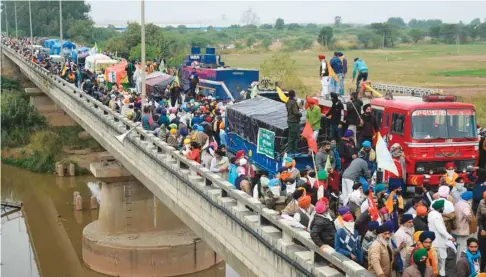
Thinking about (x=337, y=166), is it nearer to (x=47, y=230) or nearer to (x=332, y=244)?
(x=332, y=244)

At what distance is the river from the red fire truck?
13767 mm

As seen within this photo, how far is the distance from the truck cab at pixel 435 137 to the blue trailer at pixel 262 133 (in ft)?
8.25

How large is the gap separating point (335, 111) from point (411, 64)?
70.4 meters

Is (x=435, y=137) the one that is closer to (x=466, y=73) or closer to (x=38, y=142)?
(x=38, y=142)

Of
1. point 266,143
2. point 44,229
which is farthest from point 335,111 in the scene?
point 44,229

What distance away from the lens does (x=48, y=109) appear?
58688 mm

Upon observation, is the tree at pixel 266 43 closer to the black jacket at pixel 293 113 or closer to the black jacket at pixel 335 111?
the black jacket at pixel 335 111

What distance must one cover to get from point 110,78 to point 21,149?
717 inches

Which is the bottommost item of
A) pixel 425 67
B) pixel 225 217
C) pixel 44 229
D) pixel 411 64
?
pixel 44 229

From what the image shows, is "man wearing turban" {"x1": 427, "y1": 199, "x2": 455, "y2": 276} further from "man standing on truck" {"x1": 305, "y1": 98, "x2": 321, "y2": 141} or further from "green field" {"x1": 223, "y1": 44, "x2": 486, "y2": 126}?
"green field" {"x1": 223, "y1": 44, "x2": 486, "y2": 126}

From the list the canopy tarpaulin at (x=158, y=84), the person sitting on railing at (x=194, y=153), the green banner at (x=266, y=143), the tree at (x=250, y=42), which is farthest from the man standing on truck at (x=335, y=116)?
the tree at (x=250, y=42)

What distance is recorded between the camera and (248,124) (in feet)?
Result: 59.6

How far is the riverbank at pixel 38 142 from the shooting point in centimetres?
4719

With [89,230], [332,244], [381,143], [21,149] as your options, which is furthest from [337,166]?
[21,149]
